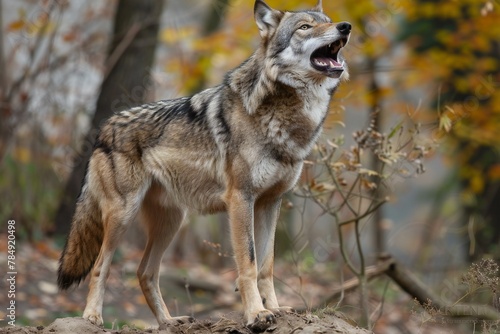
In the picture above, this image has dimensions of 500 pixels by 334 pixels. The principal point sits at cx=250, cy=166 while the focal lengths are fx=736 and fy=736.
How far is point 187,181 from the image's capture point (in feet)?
19.6

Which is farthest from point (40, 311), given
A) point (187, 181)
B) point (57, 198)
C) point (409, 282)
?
point (409, 282)

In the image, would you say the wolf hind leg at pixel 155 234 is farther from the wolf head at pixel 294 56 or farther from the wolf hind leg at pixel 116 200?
the wolf head at pixel 294 56

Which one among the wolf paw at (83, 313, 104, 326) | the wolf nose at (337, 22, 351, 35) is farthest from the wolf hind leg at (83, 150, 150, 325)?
the wolf nose at (337, 22, 351, 35)

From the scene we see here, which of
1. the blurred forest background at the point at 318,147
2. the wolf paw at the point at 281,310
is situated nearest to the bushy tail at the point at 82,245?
the wolf paw at the point at 281,310

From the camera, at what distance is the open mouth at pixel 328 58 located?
17.6 ft

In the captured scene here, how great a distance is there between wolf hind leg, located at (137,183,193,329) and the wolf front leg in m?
0.99

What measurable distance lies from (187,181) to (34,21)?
635 centimetres

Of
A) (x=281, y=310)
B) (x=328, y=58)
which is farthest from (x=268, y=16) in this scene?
(x=281, y=310)

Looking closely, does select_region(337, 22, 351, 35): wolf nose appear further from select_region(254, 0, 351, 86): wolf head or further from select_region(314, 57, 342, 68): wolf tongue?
select_region(314, 57, 342, 68): wolf tongue

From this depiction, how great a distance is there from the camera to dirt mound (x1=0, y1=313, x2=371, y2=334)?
4.77 m

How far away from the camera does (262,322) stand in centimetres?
489

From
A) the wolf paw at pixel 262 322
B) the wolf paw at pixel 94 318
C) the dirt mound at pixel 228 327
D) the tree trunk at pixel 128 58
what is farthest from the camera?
the tree trunk at pixel 128 58

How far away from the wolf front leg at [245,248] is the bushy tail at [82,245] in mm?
1395

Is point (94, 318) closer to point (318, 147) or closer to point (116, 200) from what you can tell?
point (116, 200)
